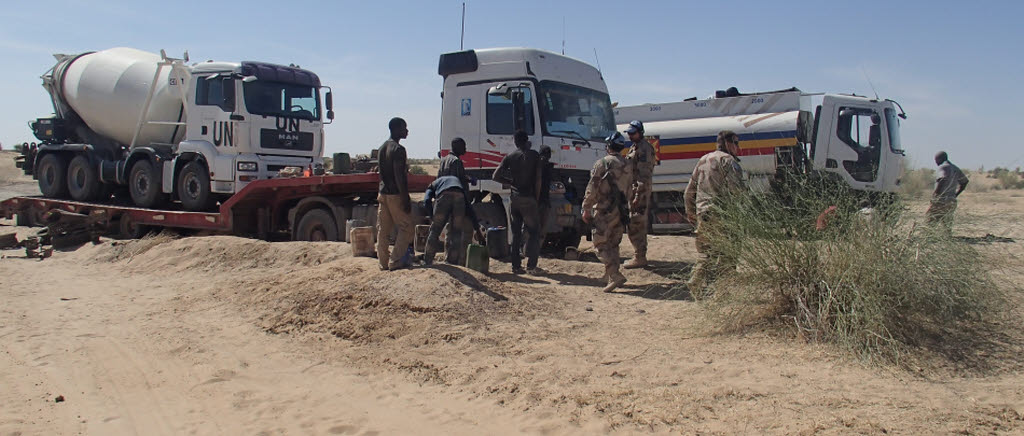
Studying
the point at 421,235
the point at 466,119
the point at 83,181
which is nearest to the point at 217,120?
the point at 466,119

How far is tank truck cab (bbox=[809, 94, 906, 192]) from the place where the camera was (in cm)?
1323

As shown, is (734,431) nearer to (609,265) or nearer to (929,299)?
(929,299)

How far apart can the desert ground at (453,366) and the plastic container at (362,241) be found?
443 millimetres

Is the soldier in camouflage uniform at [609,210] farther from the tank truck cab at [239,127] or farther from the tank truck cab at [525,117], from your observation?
the tank truck cab at [239,127]

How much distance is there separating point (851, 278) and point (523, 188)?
4195 mm

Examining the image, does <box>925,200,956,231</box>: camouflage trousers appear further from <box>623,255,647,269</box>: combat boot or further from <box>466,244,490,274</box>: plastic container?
<box>466,244,490,274</box>: plastic container

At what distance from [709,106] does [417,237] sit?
24.9 feet

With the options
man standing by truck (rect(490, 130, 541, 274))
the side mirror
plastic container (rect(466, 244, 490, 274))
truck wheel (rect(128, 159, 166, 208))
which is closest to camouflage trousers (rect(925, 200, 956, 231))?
man standing by truck (rect(490, 130, 541, 274))

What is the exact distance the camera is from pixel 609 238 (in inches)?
306

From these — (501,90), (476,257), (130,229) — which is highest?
(501,90)

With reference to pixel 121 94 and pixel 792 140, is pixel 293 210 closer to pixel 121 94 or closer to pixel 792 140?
pixel 121 94

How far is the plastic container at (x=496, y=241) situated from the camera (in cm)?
909

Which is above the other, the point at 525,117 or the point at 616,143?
the point at 525,117

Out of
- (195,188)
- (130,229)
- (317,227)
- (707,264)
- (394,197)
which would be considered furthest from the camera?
(130,229)
